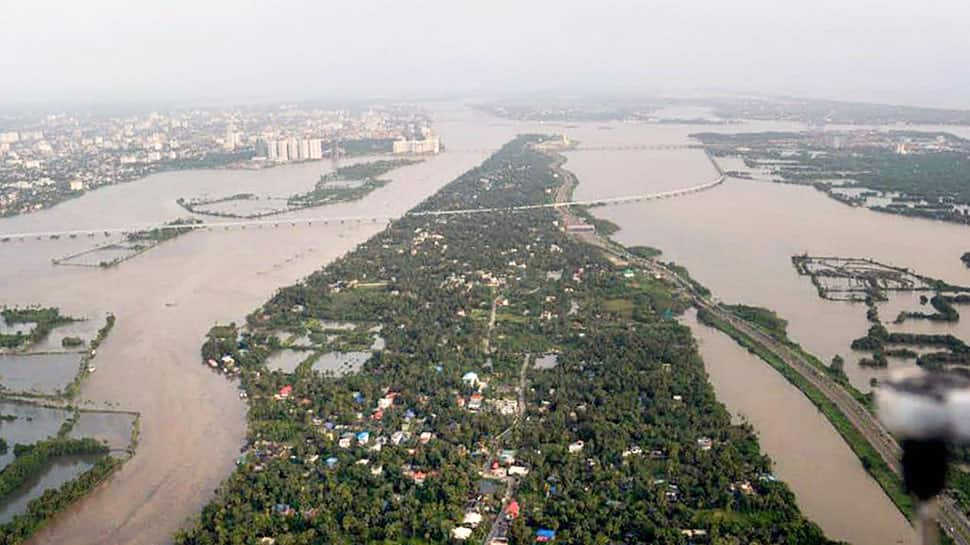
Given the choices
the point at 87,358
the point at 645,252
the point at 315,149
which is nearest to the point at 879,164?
the point at 645,252

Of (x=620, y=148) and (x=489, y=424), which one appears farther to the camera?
(x=620, y=148)

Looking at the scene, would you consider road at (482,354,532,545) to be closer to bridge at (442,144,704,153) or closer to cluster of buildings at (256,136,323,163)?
bridge at (442,144,704,153)

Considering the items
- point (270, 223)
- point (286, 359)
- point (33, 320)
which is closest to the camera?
point (286, 359)

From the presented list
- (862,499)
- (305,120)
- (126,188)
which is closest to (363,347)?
(862,499)

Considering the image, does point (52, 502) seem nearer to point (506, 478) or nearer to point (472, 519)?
point (472, 519)

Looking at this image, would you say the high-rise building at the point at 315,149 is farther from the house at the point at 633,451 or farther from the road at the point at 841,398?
the house at the point at 633,451

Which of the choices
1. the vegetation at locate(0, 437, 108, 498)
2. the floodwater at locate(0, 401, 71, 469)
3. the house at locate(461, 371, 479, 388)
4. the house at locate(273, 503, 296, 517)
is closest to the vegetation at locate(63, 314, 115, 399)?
the floodwater at locate(0, 401, 71, 469)

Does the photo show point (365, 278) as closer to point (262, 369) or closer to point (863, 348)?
point (262, 369)
